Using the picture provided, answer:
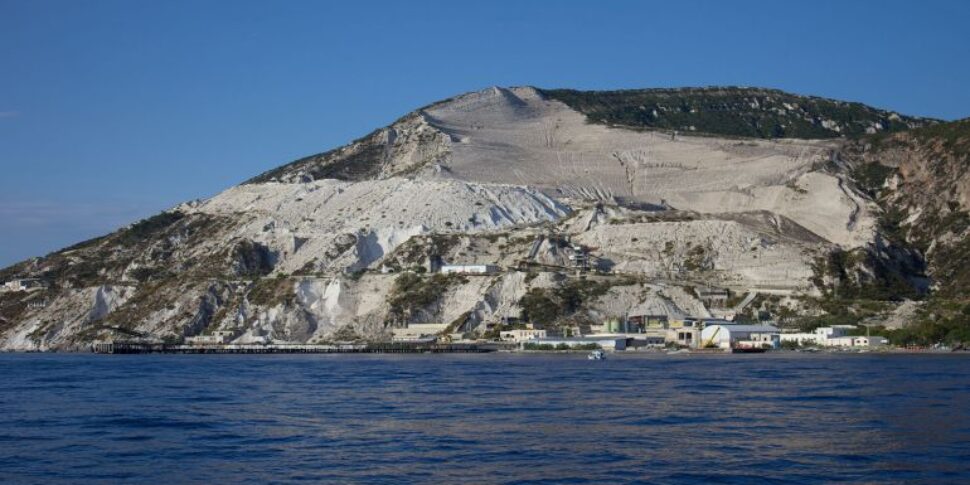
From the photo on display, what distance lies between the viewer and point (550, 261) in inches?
5999

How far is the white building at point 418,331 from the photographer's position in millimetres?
140625

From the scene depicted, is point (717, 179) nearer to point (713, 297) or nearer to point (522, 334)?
point (713, 297)

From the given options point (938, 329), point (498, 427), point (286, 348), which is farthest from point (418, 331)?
point (498, 427)

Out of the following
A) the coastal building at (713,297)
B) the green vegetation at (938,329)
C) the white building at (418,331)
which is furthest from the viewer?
the white building at (418,331)

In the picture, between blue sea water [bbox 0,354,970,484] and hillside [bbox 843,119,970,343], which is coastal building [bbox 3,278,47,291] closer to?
blue sea water [bbox 0,354,970,484]

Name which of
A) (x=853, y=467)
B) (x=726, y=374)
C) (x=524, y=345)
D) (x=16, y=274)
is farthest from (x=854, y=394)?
(x=16, y=274)

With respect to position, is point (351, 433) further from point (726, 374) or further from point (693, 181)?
point (693, 181)

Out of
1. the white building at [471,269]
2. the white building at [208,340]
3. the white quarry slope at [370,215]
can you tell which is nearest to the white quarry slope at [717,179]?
the white quarry slope at [370,215]

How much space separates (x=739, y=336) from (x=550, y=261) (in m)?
33.6

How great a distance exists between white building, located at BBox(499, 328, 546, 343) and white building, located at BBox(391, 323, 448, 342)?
8.56 meters

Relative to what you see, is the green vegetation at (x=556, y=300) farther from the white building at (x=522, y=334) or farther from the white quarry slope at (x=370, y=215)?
the white quarry slope at (x=370, y=215)

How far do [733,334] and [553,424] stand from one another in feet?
239

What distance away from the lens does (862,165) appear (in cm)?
18112

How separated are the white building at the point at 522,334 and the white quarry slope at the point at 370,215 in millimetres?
32916
